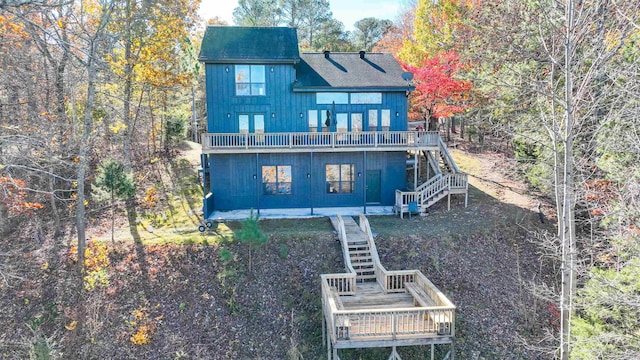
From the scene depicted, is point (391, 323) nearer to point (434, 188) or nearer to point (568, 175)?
point (568, 175)

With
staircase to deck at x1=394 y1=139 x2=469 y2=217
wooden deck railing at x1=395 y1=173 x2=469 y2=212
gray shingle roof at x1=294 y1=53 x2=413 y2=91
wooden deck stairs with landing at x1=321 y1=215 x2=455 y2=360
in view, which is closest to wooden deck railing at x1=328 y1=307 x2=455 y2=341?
wooden deck stairs with landing at x1=321 y1=215 x2=455 y2=360

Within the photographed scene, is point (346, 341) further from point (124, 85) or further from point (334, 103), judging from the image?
point (124, 85)

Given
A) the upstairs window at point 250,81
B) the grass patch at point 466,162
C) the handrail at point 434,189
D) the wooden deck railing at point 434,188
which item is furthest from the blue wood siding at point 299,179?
the grass patch at point 466,162

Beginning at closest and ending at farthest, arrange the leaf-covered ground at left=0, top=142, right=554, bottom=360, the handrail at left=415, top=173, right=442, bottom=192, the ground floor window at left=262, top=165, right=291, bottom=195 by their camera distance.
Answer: the leaf-covered ground at left=0, top=142, right=554, bottom=360
the handrail at left=415, top=173, right=442, bottom=192
the ground floor window at left=262, top=165, right=291, bottom=195

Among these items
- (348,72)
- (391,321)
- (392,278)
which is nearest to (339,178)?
(348,72)

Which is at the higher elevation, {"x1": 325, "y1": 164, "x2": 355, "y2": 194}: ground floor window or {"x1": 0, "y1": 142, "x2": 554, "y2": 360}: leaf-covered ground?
{"x1": 325, "y1": 164, "x2": 355, "y2": 194}: ground floor window

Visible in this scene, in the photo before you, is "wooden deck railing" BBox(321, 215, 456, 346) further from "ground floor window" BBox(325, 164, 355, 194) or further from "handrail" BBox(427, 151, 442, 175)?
"handrail" BBox(427, 151, 442, 175)
